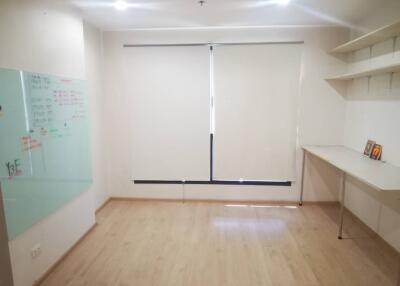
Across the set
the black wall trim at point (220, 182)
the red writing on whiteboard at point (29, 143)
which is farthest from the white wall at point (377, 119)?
the red writing on whiteboard at point (29, 143)

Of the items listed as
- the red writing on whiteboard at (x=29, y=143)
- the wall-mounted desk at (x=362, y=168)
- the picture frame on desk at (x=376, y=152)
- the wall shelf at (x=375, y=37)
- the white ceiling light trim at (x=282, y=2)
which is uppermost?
the white ceiling light trim at (x=282, y=2)

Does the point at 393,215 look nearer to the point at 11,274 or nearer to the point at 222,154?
the point at 222,154

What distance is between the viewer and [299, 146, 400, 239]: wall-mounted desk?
7.14 ft

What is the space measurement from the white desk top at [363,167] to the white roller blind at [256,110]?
484 millimetres

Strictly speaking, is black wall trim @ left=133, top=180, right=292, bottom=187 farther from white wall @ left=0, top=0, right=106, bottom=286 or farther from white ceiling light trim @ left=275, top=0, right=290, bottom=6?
white ceiling light trim @ left=275, top=0, right=290, bottom=6

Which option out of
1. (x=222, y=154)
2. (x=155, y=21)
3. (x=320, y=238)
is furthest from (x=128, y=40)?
(x=320, y=238)

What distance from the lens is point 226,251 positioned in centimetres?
282

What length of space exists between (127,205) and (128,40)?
247cm

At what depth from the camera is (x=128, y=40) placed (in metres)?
3.85

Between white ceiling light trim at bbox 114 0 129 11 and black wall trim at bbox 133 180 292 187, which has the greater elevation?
white ceiling light trim at bbox 114 0 129 11

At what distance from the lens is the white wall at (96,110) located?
3557 millimetres

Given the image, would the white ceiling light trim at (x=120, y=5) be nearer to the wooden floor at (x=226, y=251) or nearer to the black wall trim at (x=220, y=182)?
the black wall trim at (x=220, y=182)

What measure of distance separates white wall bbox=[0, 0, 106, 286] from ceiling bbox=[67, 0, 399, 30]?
399mm

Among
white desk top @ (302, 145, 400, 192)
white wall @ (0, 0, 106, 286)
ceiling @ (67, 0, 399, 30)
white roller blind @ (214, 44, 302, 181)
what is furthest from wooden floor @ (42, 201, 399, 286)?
ceiling @ (67, 0, 399, 30)
